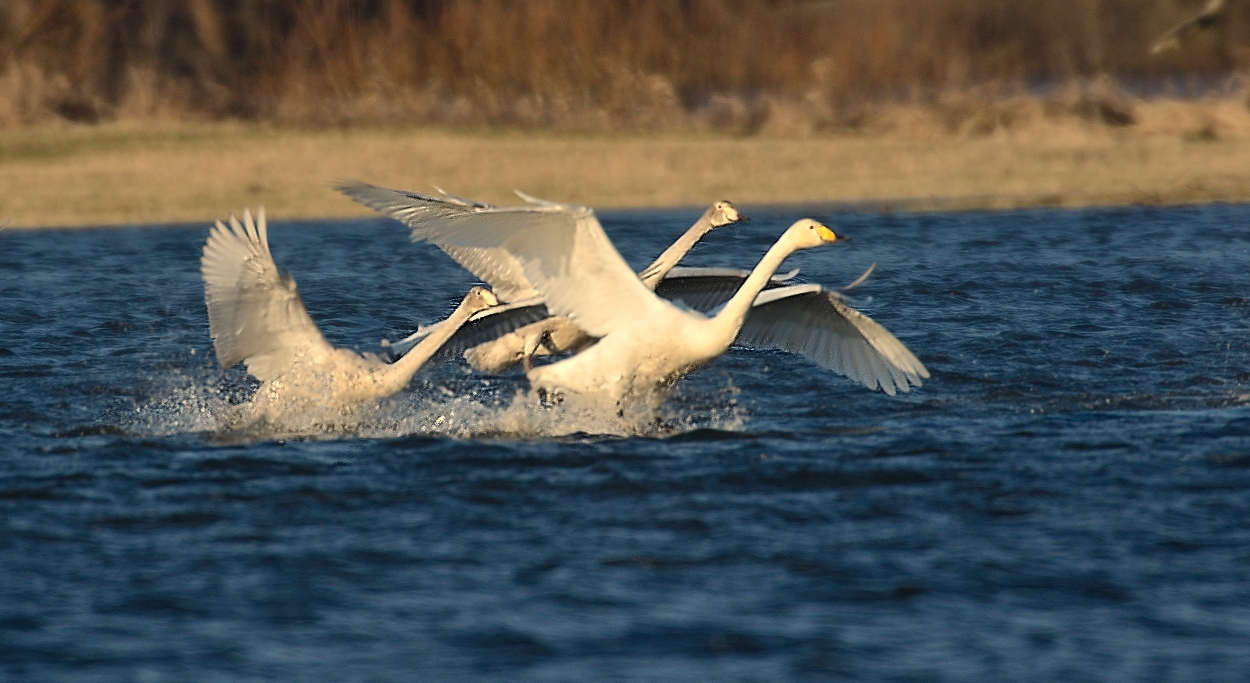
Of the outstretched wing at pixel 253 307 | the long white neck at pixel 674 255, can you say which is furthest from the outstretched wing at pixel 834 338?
the outstretched wing at pixel 253 307

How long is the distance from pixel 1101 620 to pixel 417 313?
7.49 m

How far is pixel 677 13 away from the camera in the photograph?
26.0 m

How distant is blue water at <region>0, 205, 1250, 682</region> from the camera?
5.64m

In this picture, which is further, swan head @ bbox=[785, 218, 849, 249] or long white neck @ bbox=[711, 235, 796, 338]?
swan head @ bbox=[785, 218, 849, 249]

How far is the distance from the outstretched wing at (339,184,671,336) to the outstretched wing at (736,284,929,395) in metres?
0.90

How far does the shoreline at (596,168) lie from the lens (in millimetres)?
17641

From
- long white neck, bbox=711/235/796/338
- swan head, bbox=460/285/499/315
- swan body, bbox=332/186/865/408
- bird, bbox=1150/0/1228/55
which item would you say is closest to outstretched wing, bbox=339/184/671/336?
swan body, bbox=332/186/865/408

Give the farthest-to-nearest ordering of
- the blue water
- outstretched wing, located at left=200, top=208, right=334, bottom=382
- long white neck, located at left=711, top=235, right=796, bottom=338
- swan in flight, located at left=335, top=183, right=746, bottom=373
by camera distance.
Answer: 1. swan in flight, located at left=335, top=183, right=746, bottom=373
2. outstretched wing, located at left=200, top=208, right=334, bottom=382
3. long white neck, located at left=711, top=235, right=796, bottom=338
4. the blue water

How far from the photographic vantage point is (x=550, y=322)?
31.4ft

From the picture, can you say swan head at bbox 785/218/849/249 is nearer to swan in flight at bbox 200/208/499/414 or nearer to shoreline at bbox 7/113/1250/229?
swan in flight at bbox 200/208/499/414

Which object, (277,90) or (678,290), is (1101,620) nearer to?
(678,290)

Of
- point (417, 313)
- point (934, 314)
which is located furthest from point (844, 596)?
point (417, 313)

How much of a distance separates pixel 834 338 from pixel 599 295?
162cm

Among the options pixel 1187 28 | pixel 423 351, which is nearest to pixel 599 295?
pixel 423 351
